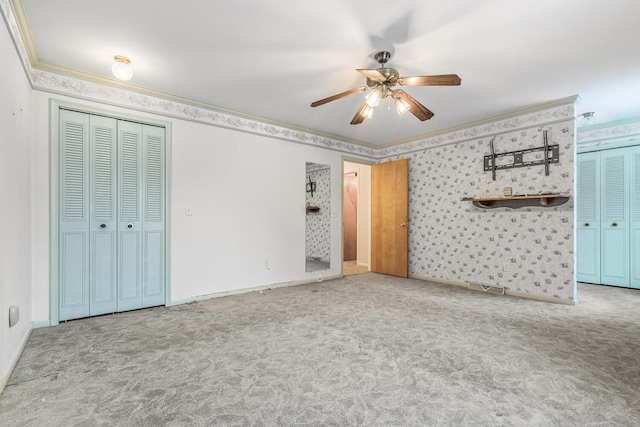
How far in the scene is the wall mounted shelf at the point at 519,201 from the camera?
362 cm

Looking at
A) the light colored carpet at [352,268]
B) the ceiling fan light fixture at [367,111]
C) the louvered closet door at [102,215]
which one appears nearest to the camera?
the ceiling fan light fixture at [367,111]

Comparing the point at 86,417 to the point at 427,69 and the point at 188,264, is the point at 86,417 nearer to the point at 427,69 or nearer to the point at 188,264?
the point at 188,264

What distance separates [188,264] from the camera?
361 centimetres

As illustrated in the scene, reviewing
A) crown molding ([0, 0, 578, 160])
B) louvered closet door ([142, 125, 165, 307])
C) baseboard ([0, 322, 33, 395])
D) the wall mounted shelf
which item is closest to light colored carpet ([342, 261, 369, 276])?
crown molding ([0, 0, 578, 160])

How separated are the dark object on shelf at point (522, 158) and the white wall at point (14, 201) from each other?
4.95 meters

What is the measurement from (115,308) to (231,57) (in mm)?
2767

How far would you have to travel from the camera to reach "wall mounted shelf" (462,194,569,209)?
362 centimetres

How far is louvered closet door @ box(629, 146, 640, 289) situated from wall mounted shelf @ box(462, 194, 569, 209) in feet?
5.84

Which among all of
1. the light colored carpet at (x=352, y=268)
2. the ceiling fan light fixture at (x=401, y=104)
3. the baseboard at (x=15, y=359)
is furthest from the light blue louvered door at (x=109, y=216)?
the light colored carpet at (x=352, y=268)

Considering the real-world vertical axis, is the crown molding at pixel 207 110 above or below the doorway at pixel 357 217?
above

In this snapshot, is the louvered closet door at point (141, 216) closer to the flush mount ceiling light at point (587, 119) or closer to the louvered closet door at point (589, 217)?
the flush mount ceiling light at point (587, 119)

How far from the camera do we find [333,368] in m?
2.04

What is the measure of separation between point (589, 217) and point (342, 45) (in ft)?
15.9

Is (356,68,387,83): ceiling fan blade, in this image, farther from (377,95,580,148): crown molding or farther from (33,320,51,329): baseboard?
(33,320,51,329): baseboard
